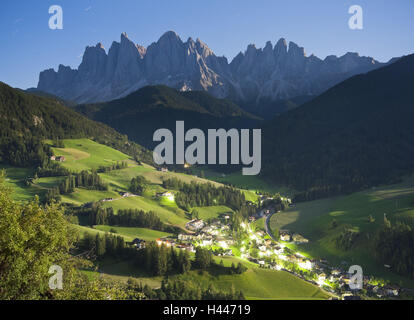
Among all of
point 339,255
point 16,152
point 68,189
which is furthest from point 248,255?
point 16,152

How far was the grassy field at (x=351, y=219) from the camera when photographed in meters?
104

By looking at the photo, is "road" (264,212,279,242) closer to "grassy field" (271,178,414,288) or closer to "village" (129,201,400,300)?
"village" (129,201,400,300)

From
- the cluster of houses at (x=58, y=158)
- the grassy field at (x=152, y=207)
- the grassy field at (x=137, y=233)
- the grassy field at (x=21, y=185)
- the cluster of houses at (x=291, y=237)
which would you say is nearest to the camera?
the grassy field at (x=137, y=233)

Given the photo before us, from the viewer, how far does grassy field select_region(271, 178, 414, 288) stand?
10371 cm

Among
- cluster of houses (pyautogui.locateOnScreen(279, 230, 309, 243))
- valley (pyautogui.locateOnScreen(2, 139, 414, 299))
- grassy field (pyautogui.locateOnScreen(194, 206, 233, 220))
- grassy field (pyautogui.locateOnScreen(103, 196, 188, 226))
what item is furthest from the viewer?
grassy field (pyautogui.locateOnScreen(194, 206, 233, 220))

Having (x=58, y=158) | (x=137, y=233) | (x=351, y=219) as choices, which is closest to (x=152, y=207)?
(x=137, y=233)

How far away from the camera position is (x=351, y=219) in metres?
131

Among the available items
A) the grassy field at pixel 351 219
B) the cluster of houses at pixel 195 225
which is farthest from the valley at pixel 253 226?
the cluster of houses at pixel 195 225

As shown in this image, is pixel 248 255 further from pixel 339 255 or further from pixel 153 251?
pixel 153 251

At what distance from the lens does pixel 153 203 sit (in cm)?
16000

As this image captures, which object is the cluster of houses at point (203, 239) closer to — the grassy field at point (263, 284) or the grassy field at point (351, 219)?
the grassy field at point (263, 284)

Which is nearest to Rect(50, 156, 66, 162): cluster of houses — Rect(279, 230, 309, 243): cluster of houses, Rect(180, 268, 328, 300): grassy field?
Rect(180, 268, 328, 300): grassy field

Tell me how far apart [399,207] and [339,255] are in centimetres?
4610

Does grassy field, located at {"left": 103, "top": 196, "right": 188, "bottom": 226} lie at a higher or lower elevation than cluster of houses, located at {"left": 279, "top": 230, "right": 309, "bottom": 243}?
higher
